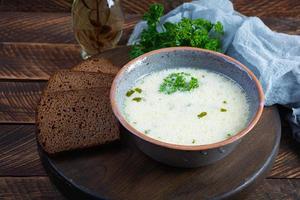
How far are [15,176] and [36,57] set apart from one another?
22.7 inches

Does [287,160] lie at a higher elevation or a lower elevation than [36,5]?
lower

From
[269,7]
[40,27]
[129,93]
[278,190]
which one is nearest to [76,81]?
[129,93]

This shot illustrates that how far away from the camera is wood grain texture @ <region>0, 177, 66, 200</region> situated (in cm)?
152

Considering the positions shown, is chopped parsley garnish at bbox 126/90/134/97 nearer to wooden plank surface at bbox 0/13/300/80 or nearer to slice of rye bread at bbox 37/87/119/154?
slice of rye bread at bbox 37/87/119/154

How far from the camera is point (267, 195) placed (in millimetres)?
1519

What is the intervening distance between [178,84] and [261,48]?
1.46 feet

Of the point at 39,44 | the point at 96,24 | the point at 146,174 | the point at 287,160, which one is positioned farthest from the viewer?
the point at 39,44

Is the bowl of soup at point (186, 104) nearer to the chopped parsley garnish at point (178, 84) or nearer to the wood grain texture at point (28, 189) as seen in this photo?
the chopped parsley garnish at point (178, 84)

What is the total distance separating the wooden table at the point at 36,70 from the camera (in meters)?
1.56

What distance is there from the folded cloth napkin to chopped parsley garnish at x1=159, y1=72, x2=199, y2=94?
26 cm

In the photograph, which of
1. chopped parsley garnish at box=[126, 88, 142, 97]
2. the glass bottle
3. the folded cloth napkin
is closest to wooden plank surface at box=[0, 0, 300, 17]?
the folded cloth napkin

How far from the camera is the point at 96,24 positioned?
1.92 meters

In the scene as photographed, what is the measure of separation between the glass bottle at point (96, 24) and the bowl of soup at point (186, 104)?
439 mm

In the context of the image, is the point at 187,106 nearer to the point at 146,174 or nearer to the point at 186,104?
the point at 186,104
